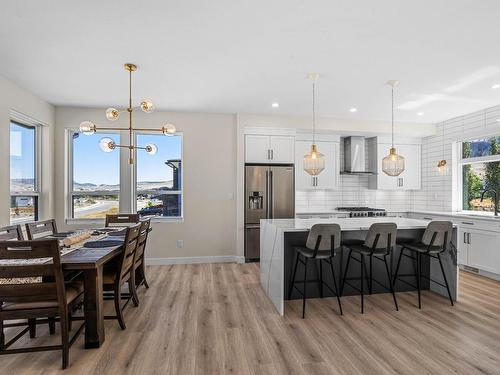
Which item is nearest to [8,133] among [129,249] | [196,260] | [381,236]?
[129,249]

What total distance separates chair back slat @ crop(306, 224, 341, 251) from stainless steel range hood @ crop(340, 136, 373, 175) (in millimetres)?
3135

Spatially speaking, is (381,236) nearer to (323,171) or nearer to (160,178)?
(323,171)

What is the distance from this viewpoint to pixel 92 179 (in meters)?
4.82

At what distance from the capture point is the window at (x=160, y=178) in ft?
16.2

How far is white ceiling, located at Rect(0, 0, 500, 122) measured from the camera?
215cm

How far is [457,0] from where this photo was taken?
2023 mm

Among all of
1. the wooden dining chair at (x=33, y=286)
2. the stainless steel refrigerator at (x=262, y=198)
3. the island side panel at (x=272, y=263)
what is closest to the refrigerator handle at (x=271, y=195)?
the stainless steel refrigerator at (x=262, y=198)

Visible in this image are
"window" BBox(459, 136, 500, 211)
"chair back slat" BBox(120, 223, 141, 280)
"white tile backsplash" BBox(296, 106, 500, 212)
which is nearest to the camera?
"chair back slat" BBox(120, 223, 141, 280)

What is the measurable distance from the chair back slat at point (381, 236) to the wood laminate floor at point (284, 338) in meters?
0.72

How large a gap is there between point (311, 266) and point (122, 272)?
2.09m

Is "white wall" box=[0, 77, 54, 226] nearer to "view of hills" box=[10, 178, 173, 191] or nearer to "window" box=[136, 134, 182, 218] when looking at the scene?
"view of hills" box=[10, 178, 173, 191]

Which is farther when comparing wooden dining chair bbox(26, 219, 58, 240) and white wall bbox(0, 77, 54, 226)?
white wall bbox(0, 77, 54, 226)

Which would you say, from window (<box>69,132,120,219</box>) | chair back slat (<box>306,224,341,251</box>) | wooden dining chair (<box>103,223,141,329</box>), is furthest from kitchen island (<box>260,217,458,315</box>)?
window (<box>69,132,120,219</box>)

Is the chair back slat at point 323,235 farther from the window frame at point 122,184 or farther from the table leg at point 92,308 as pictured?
the window frame at point 122,184
